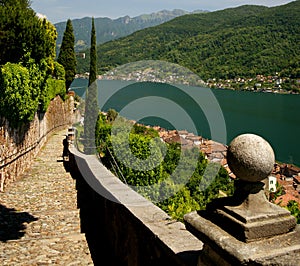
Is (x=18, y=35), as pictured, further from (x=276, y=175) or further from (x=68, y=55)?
(x=68, y=55)

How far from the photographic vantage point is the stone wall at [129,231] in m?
2.39

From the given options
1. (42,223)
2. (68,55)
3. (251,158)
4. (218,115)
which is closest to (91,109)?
(42,223)

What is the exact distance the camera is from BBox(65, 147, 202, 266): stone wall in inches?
94.0

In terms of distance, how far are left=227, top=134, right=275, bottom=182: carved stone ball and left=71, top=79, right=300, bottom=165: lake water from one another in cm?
1841

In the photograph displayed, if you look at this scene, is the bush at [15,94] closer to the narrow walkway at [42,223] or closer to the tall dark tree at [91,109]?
the narrow walkway at [42,223]

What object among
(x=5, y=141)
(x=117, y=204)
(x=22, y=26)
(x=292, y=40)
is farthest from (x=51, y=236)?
→ (x=292, y=40)

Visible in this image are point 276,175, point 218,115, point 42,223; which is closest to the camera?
point 42,223

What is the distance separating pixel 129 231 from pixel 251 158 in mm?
2101

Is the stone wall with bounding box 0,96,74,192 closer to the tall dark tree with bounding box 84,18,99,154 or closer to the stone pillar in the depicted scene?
the tall dark tree with bounding box 84,18,99,154

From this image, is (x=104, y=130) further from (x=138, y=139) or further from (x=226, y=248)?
(x=226, y=248)

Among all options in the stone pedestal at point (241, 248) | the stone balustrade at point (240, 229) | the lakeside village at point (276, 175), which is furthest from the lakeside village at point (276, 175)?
the stone pedestal at point (241, 248)

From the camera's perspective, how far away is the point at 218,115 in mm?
28078

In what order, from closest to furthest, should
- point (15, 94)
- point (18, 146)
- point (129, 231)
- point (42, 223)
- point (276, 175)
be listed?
point (129, 231) < point (42, 223) < point (276, 175) < point (15, 94) < point (18, 146)

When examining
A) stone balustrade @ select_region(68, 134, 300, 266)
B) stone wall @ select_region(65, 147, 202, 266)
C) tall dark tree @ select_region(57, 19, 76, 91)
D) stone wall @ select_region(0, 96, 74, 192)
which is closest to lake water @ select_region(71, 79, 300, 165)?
tall dark tree @ select_region(57, 19, 76, 91)
